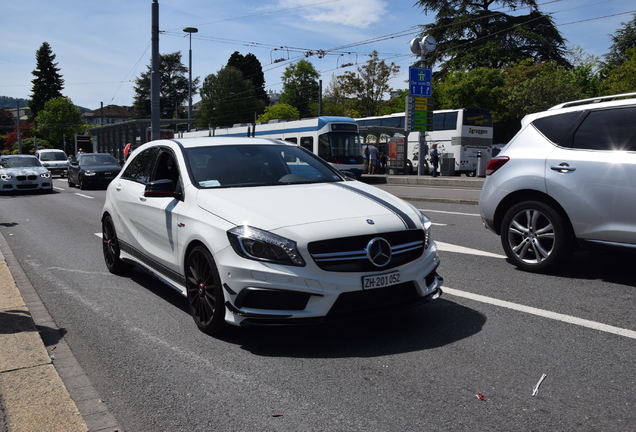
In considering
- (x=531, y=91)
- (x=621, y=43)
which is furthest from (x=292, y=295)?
(x=621, y=43)

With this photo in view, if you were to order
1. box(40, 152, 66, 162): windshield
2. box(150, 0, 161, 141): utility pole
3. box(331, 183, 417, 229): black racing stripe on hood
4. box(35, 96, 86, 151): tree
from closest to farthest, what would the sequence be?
box(331, 183, 417, 229): black racing stripe on hood, box(150, 0, 161, 141): utility pole, box(40, 152, 66, 162): windshield, box(35, 96, 86, 151): tree

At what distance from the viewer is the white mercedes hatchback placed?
164 inches

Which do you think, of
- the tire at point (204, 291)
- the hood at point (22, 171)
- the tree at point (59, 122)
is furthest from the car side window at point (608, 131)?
the tree at point (59, 122)

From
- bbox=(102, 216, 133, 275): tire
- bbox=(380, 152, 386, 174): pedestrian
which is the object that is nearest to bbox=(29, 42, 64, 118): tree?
bbox=(380, 152, 386, 174): pedestrian

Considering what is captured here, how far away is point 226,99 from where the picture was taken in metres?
88.5

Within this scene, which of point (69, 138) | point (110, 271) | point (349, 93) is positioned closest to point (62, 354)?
point (110, 271)

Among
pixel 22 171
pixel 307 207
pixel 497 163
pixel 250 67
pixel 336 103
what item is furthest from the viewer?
pixel 250 67

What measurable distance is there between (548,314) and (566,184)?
5.65 feet

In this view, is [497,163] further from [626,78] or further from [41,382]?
[626,78]

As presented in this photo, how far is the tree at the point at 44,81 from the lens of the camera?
112 metres

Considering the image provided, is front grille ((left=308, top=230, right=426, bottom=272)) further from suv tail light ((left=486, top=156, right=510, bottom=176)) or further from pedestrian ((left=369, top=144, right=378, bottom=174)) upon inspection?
pedestrian ((left=369, top=144, right=378, bottom=174))

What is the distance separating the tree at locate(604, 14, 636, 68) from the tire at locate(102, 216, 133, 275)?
59.5 metres

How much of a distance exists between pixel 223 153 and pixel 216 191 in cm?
78

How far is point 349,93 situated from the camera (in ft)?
212
